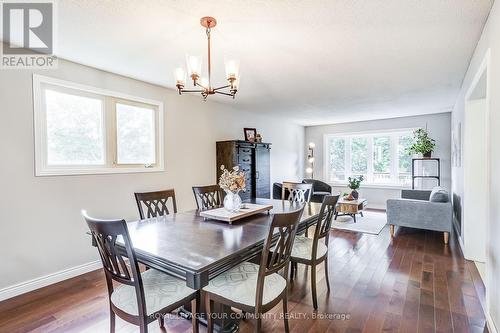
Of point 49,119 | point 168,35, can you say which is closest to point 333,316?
point 168,35

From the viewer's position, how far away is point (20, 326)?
6.76 feet

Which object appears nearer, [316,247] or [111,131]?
[316,247]

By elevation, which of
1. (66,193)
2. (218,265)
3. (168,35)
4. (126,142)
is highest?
(168,35)

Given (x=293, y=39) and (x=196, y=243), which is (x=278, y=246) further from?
(x=293, y=39)

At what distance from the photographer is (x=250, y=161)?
5.20 m

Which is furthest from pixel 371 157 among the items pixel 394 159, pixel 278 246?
pixel 278 246

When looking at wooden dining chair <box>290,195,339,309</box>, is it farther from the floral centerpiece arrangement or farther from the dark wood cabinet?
the dark wood cabinet

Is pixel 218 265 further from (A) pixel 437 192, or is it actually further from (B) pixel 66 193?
(A) pixel 437 192

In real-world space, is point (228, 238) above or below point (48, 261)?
above

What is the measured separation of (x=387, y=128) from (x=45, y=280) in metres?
7.45

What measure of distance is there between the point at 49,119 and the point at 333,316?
3.38 meters

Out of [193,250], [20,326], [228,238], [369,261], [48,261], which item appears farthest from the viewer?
[369,261]

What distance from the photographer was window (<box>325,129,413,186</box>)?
6.81 metres

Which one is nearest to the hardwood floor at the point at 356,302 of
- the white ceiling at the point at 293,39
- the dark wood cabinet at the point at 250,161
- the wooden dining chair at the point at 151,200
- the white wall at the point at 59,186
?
the white wall at the point at 59,186
